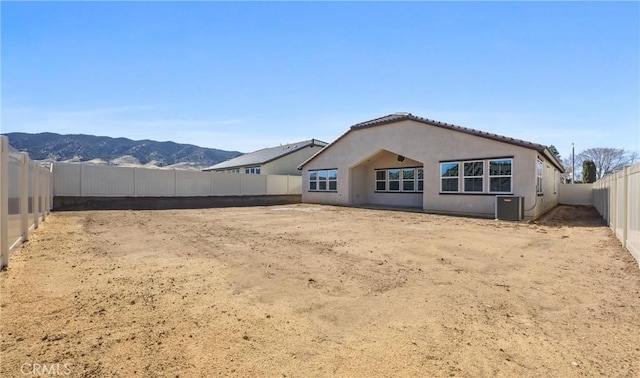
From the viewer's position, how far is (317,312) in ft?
13.0

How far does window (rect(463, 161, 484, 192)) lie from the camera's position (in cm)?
1581

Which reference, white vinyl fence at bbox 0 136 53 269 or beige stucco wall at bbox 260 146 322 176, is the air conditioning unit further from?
beige stucco wall at bbox 260 146 322 176

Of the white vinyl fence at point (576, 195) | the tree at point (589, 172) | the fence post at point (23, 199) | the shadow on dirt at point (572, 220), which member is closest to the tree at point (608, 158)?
the tree at point (589, 172)

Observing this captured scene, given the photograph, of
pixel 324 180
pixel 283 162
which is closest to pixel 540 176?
pixel 324 180

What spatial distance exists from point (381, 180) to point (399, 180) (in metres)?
1.49

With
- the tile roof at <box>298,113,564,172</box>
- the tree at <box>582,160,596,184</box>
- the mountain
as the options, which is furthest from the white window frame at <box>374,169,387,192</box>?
the mountain

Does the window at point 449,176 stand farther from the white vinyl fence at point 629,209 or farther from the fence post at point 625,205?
the fence post at point 625,205

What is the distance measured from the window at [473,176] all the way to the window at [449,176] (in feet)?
1.49

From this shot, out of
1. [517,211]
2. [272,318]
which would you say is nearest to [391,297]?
[272,318]

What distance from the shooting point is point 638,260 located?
20.2 feet

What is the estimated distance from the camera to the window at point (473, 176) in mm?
15812

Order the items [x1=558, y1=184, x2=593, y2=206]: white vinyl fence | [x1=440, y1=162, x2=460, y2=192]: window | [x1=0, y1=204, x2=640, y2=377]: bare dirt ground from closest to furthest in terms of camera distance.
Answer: [x1=0, y1=204, x2=640, y2=377]: bare dirt ground < [x1=440, y1=162, x2=460, y2=192]: window < [x1=558, y1=184, x2=593, y2=206]: white vinyl fence

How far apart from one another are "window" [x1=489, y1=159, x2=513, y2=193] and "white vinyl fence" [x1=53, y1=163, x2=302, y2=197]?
1881 centimetres

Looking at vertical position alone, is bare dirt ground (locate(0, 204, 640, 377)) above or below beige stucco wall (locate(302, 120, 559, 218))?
below
